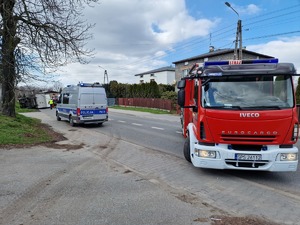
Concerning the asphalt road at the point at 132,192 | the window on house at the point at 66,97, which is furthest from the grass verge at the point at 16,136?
the window on house at the point at 66,97

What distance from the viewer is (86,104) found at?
56.6 ft

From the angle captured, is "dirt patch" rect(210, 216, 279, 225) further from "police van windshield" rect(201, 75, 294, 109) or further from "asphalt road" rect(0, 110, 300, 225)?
"police van windshield" rect(201, 75, 294, 109)

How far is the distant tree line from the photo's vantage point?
1732 inches

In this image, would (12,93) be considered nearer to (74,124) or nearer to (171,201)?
(74,124)

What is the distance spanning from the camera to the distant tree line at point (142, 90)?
144ft

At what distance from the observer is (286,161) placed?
19.4ft


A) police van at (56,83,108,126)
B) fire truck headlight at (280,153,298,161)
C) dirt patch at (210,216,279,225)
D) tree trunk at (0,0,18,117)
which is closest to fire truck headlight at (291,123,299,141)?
fire truck headlight at (280,153,298,161)

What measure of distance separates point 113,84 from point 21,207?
55910 millimetres

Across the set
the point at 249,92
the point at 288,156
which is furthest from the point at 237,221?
the point at 249,92

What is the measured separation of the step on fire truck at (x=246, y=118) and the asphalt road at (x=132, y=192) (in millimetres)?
500

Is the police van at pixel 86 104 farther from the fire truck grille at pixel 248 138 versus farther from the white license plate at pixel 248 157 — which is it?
the white license plate at pixel 248 157

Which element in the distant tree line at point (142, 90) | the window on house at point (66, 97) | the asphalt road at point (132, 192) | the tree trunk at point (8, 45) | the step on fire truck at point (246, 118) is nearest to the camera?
the asphalt road at point (132, 192)

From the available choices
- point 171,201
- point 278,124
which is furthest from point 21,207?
point 278,124

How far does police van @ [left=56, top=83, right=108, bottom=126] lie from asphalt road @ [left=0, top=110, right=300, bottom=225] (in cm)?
859
